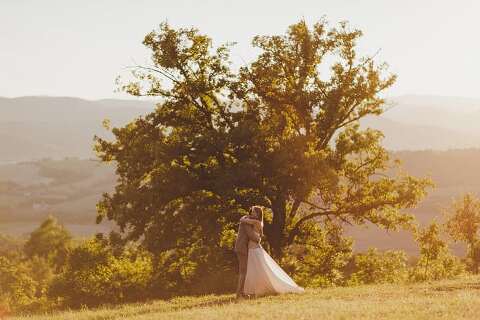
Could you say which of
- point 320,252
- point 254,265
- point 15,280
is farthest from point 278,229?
point 15,280

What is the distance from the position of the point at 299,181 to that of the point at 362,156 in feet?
23.4

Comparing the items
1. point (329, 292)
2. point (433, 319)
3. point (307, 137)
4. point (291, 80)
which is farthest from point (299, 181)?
point (433, 319)

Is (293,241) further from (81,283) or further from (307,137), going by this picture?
(81,283)

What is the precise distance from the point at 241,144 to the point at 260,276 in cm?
1534

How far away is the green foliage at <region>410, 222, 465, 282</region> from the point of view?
45906mm

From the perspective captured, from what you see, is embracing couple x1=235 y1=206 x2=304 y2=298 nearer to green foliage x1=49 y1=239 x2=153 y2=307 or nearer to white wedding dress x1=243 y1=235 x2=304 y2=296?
white wedding dress x1=243 y1=235 x2=304 y2=296

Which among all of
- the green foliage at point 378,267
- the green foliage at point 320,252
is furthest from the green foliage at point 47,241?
the green foliage at point 378,267

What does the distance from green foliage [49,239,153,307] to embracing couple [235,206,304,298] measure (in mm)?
18825

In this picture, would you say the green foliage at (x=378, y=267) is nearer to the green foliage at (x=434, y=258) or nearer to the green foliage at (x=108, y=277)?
the green foliage at (x=434, y=258)

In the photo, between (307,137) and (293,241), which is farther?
(293,241)

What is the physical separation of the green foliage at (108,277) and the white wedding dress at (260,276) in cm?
1901

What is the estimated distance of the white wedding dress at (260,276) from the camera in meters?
19.5

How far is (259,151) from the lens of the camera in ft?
115

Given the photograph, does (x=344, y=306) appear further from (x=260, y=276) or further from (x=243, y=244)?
(x=243, y=244)
